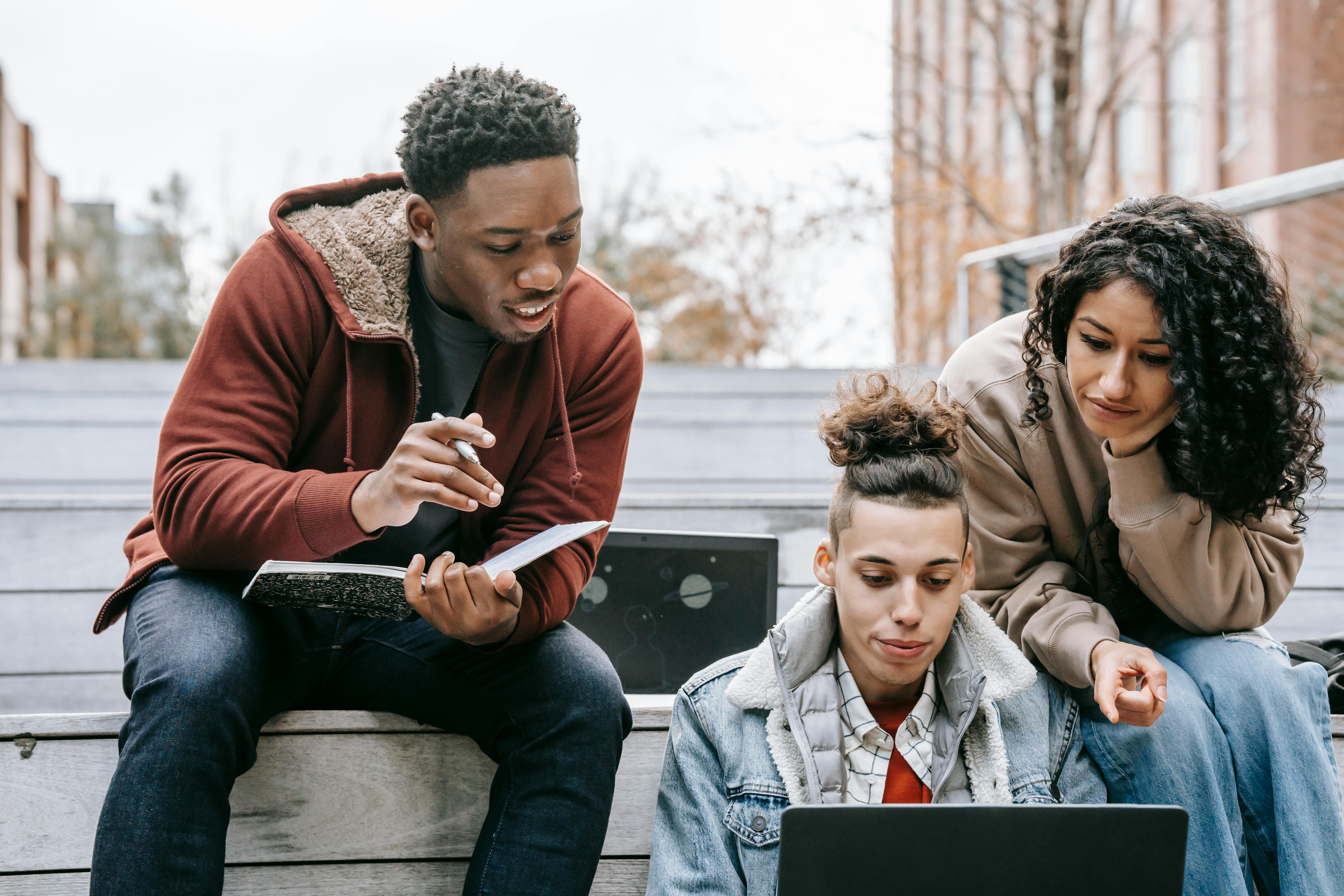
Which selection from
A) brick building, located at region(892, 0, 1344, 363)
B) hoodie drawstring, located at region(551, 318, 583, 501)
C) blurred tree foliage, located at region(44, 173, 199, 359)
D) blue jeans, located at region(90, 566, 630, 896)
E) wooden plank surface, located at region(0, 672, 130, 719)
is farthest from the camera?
blurred tree foliage, located at region(44, 173, 199, 359)

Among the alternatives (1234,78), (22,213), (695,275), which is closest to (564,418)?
(695,275)

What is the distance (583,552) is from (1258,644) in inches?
36.7

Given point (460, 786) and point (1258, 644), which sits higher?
point (1258, 644)

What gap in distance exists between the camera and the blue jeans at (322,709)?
1128 mm

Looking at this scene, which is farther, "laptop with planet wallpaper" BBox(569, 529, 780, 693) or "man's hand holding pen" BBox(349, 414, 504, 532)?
"laptop with planet wallpaper" BBox(569, 529, 780, 693)

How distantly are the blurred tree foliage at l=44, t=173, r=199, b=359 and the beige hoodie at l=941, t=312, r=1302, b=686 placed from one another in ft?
20.1

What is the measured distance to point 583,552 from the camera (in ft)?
4.90

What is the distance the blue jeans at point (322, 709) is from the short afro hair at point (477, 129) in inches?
24.0

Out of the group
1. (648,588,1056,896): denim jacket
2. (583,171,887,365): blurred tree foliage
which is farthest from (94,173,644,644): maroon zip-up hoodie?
(583,171,887,365): blurred tree foliage

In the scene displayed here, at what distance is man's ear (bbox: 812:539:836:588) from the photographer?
1473 mm

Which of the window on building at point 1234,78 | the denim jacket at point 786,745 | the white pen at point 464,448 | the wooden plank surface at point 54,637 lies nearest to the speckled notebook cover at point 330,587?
the white pen at point 464,448

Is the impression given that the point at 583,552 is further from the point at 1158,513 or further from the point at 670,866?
the point at 1158,513

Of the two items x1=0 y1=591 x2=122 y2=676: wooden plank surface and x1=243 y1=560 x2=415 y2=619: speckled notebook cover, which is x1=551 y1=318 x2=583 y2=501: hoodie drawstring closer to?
x1=243 y1=560 x2=415 y2=619: speckled notebook cover

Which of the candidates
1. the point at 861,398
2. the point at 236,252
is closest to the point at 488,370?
the point at 861,398
